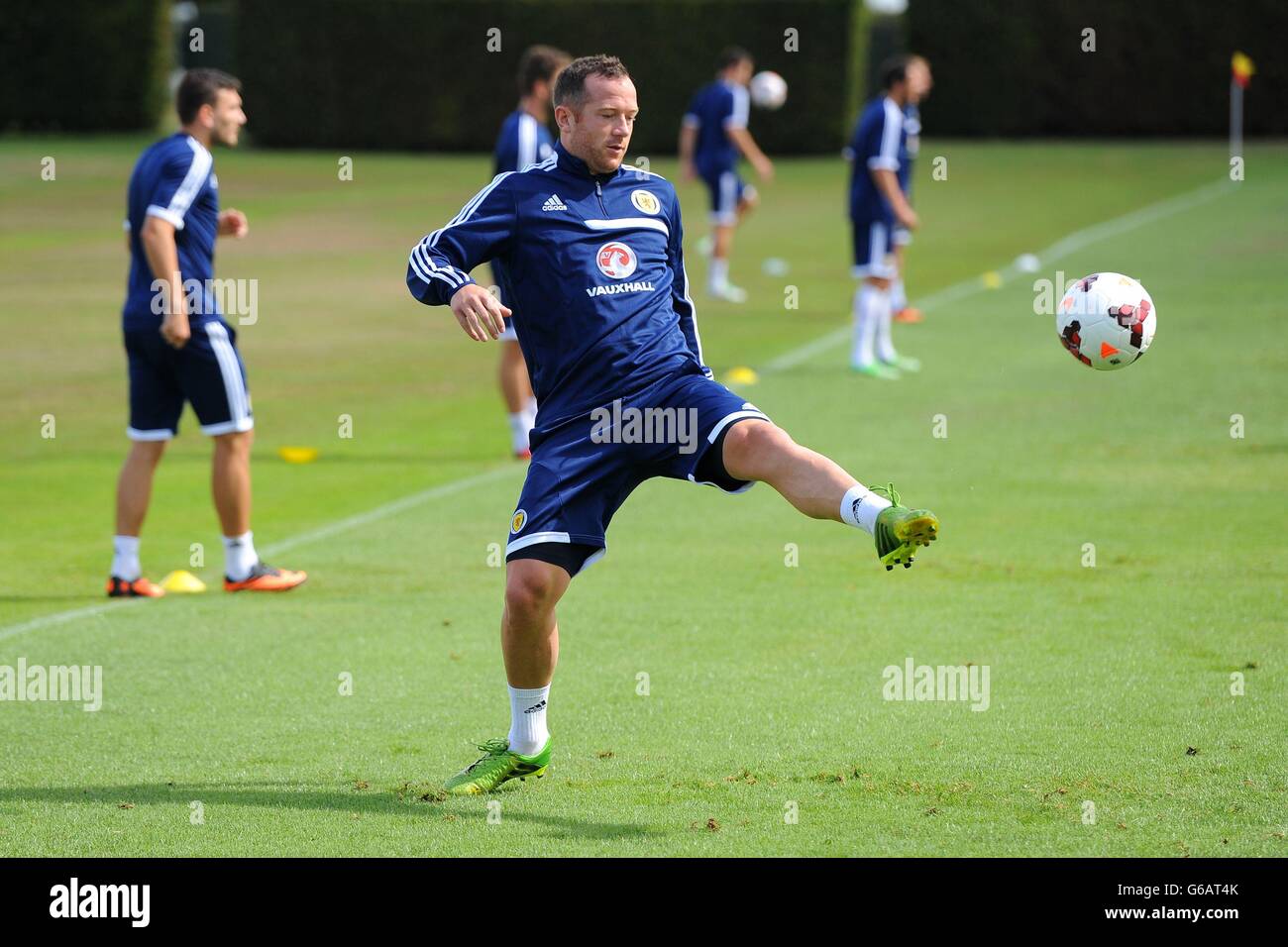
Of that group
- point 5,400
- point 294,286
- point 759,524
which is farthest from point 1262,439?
point 294,286

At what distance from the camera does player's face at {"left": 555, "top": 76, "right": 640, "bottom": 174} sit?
5887 mm

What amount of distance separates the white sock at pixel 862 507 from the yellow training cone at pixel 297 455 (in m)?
7.63

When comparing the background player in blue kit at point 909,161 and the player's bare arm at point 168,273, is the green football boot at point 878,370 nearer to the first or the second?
the background player in blue kit at point 909,161

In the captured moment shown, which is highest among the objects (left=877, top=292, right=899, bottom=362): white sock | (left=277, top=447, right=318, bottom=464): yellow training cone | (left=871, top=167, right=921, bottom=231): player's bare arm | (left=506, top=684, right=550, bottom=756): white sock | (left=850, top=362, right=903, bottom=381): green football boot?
(left=871, top=167, right=921, bottom=231): player's bare arm

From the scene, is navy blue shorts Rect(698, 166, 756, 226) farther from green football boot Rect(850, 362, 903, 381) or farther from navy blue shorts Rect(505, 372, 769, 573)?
navy blue shorts Rect(505, 372, 769, 573)

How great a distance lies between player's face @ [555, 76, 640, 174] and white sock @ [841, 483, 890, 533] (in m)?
1.43

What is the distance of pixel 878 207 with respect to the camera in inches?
625

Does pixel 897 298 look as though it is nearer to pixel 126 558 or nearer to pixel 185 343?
pixel 185 343

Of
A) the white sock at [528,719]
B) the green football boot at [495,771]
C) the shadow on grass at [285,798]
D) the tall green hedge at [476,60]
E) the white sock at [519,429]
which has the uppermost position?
the tall green hedge at [476,60]

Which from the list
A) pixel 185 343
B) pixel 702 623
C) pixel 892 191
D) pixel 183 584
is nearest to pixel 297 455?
pixel 183 584

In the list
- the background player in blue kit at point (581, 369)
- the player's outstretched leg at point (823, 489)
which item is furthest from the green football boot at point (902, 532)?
the background player in blue kit at point (581, 369)

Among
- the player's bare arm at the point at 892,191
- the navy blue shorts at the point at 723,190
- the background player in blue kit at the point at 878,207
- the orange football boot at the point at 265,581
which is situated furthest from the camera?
the navy blue shorts at the point at 723,190

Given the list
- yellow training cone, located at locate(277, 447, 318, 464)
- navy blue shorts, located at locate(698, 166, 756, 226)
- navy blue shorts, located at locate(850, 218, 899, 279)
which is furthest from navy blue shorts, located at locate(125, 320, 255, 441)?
navy blue shorts, located at locate(698, 166, 756, 226)

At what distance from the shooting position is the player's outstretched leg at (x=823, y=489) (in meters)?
5.19
